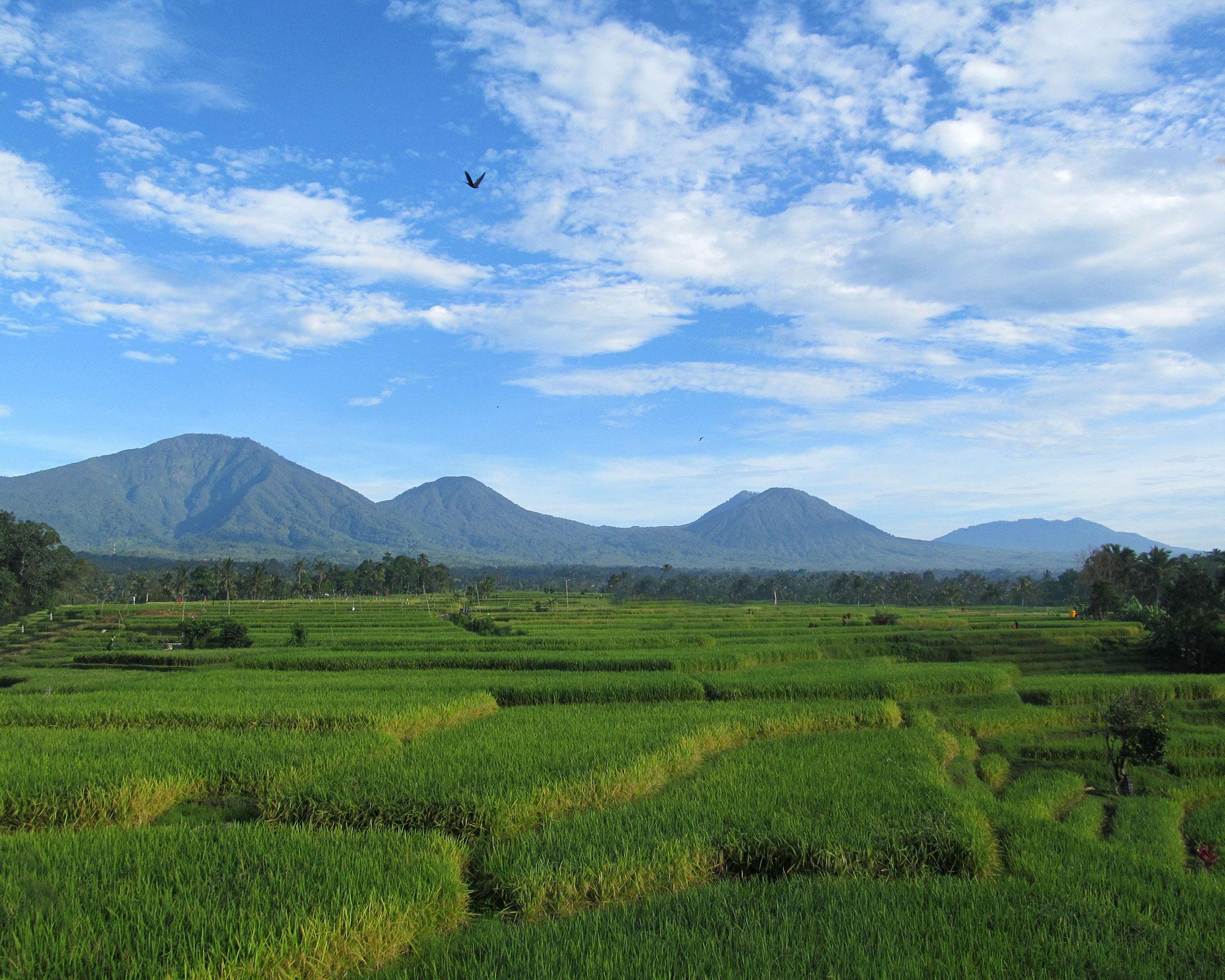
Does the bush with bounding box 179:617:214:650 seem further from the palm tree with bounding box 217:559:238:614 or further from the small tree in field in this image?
the small tree in field

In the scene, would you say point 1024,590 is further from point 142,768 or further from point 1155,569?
point 142,768

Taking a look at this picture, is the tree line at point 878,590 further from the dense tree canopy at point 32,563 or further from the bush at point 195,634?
the dense tree canopy at point 32,563

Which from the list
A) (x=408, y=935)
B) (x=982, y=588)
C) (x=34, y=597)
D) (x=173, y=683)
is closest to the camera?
(x=408, y=935)

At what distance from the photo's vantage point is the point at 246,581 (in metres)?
90.2

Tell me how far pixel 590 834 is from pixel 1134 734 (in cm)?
1493

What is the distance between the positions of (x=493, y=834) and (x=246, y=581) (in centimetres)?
9538

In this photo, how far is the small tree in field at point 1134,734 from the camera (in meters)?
15.4

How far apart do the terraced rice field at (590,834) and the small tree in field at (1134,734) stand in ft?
1.68

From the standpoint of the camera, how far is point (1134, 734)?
15656mm

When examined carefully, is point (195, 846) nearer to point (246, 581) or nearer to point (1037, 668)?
point (1037, 668)

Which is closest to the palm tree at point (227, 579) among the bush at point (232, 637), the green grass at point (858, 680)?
the bush at point (232, 637)

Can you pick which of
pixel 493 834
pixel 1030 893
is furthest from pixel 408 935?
pixel 1030 893

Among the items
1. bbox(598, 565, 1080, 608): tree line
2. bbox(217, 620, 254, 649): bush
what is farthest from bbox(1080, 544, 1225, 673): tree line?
bbox(217, 620, 254, 649): bush

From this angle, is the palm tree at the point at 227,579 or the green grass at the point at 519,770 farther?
the palm tree at the point at 227,579
